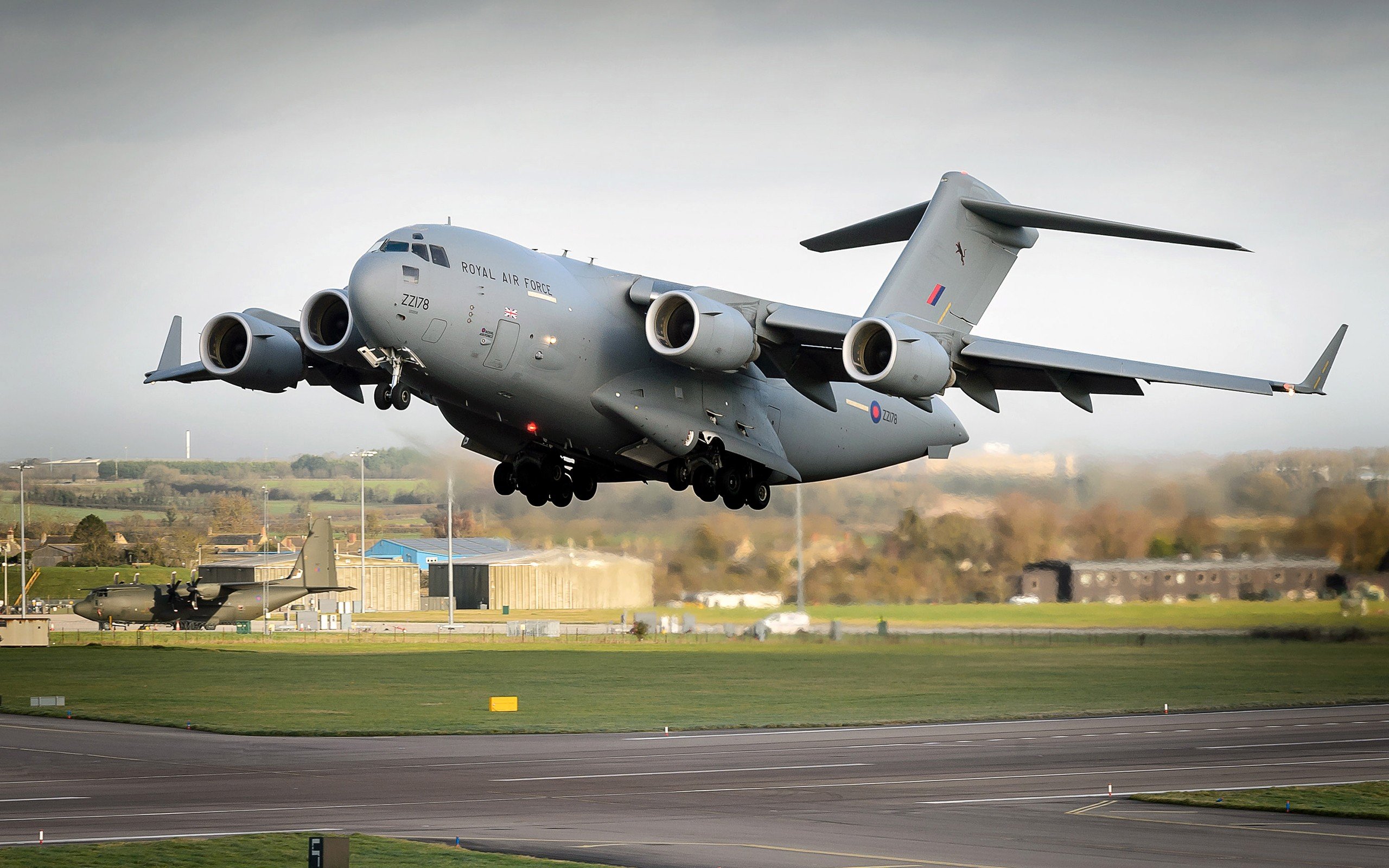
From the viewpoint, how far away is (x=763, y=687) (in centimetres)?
3084

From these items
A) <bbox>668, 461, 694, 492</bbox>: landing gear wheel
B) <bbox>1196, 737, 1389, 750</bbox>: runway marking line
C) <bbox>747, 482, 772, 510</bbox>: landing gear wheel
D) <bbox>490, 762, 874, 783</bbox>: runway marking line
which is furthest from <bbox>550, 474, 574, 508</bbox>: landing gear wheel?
<bbox>1196, 737, 1389, 750</bbox>: runway marking line

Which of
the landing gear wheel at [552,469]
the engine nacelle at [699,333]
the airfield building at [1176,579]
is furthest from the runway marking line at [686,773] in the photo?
the airfield building at [1176,579]

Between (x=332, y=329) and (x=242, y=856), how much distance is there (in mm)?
5925

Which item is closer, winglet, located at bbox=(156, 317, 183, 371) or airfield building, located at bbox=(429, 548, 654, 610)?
winglet, located at bbox=(156, 317, 183, 371)

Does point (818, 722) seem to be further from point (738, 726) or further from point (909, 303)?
point (909, 303)

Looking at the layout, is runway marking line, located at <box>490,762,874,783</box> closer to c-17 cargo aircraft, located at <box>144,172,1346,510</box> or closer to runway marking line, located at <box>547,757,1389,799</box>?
runway marking line, located at <box>547,757,1389,799</box>

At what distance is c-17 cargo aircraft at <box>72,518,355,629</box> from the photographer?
48406 millimetres

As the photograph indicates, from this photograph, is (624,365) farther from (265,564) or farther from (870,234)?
(265,564)

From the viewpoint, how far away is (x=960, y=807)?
Answer: 51.9ft

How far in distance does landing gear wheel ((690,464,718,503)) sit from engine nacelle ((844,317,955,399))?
2.32 meters

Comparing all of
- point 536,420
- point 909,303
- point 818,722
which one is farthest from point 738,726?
point 536,420

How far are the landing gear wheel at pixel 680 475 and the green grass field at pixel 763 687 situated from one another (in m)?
9.58

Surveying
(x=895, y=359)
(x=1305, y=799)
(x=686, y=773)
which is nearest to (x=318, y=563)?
(x=686, y=773)

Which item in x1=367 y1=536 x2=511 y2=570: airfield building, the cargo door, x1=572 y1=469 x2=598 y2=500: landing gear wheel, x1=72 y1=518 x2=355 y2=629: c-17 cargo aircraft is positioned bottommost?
x1=72 y1=518 x2=355 y2=629: c-17 cargo aircraft
